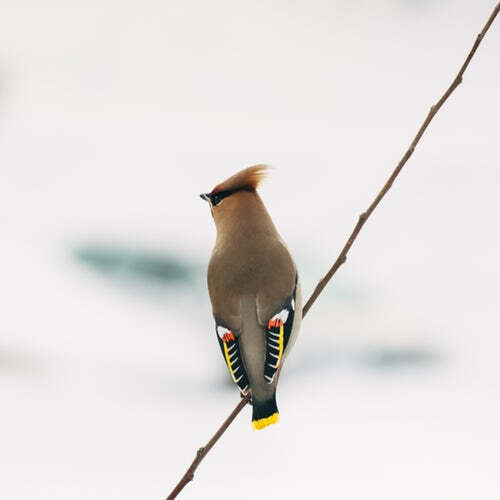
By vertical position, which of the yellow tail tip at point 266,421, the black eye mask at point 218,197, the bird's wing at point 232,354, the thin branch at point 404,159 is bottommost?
the yellow tail tip at point 266,421

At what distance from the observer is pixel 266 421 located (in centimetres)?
245

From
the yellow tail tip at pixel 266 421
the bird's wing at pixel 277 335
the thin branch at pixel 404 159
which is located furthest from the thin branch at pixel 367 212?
A: the bird's wing at pixel 277 335

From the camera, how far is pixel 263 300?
2.70 m

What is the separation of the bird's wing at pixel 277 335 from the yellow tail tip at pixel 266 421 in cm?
18

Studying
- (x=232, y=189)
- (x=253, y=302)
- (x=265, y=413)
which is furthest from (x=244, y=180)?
(x=265, y=413)

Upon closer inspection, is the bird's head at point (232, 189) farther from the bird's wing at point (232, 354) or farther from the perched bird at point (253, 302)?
the bird's wing at point (232, 354)

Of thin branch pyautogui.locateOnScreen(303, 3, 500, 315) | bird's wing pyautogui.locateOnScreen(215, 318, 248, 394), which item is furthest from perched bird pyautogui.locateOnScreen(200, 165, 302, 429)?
thin branch pyautogui.locateOnScreen(303, 3, 500, 315)

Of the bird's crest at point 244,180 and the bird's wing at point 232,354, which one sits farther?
the bird's crest at point 244,180

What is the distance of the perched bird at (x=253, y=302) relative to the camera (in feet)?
8.70

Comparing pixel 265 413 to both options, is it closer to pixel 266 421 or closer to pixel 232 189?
pixel 266 421

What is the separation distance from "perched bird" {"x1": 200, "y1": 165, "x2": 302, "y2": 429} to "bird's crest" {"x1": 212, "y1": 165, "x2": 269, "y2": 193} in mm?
139

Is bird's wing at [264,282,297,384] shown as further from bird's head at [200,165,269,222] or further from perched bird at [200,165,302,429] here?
bird's head at [200,165,269,222]

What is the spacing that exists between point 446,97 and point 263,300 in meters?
1.27

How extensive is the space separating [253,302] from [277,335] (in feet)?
0.50
